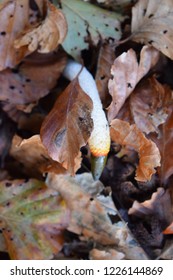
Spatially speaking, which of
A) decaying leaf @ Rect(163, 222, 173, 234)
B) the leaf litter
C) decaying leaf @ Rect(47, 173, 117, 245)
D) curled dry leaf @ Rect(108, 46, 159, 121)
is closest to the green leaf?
the leaf litter

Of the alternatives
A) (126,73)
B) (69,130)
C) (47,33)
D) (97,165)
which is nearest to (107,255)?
(97,165)

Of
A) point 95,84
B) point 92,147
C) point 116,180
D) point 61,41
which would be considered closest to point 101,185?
point 116,180

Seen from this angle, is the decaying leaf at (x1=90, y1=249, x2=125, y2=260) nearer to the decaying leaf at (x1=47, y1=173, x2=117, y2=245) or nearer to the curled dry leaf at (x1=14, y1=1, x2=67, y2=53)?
the decaying leaf at (x1=47, y1=173, x2=117, y2=245)

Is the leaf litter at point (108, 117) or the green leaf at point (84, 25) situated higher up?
the green leaf at point (84, 25)

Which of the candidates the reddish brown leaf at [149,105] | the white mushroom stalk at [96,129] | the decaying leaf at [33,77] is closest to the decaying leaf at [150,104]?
the reddish brown leaf at [149,105]

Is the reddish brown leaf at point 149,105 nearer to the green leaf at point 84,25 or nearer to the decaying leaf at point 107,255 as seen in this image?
the green leaf at point 84,25
